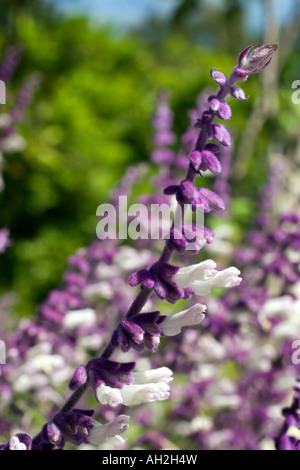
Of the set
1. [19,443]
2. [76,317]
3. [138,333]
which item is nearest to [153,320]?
[138,333]

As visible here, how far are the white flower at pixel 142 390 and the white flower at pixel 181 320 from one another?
71 mm

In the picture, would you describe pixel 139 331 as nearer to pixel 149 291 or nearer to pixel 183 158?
pixel 149 291

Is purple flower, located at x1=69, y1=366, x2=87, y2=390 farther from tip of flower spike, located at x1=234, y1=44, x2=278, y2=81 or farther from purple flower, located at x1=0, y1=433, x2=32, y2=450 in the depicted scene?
tip of flower spike, located at x1=234, y1=44, x2=278, y2=81

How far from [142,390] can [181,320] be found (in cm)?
14

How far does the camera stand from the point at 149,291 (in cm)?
106

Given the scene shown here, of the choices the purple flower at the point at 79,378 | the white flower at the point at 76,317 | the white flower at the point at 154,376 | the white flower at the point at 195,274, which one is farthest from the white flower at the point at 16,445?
the white flower at the point at 76,317

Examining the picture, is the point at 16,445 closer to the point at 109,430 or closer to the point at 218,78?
the point at 109,430

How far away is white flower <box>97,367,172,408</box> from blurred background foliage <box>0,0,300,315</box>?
11.3 feet

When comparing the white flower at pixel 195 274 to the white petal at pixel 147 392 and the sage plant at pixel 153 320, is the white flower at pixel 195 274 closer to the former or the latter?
the sage plant at pixel 153 320

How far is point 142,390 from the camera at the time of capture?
1106 mm

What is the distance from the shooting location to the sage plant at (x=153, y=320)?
1.05 meters

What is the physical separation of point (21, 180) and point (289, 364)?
12.1 ft

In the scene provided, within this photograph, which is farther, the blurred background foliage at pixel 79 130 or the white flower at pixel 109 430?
the blurred background foliage at pixel 79 130
